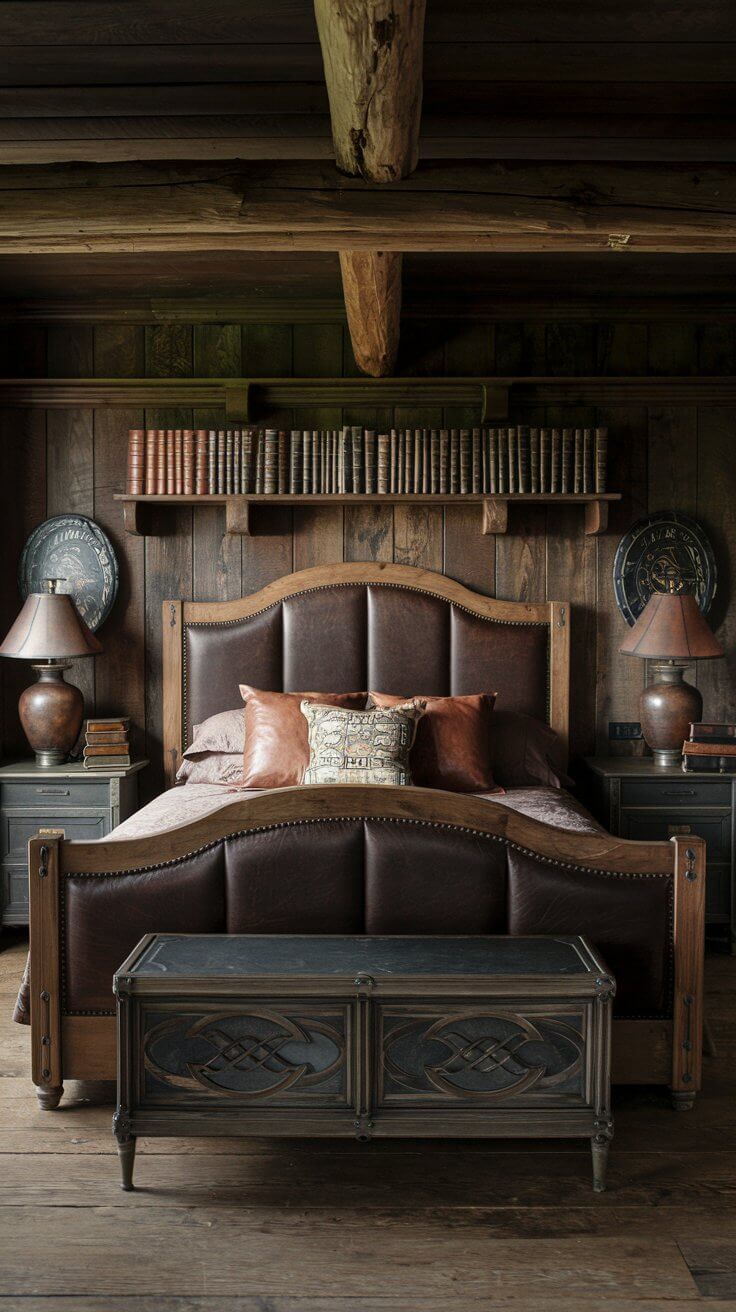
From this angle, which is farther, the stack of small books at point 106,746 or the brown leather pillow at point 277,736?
the stack of small books at point 106,746

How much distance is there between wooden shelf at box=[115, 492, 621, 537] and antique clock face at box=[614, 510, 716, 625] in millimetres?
211

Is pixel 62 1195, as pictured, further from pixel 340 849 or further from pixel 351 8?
pixel 351 8

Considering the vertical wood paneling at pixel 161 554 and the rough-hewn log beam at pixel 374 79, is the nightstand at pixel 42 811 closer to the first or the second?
the vertical wood paneling at pixel 161 554

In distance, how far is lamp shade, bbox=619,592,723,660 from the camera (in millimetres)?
3799

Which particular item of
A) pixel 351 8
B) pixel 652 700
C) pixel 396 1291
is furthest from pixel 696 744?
pixel 351 8

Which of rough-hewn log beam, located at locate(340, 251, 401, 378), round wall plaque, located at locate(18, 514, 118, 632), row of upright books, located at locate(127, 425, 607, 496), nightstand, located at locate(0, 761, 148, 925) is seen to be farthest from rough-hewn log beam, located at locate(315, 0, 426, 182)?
nightstand, located at locate(0, 761, 148, 925)

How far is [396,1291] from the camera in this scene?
→ 186cm

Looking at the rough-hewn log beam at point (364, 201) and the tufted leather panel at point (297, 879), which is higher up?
the rough-hewn log beam at point (364, 201)

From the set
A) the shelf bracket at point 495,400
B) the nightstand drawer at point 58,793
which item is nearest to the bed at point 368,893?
the nightstand drawer at point 58,793

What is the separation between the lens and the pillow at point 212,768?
145 inches

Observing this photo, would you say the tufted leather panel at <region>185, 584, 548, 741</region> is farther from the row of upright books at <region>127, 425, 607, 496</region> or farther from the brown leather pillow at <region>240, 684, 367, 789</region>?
the row of upright books at <region>127, 425, 607, 496</region>

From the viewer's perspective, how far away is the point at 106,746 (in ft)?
12.8

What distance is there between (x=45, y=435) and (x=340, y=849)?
2649mm

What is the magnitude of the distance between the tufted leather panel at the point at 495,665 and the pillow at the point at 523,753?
146 millimetres
